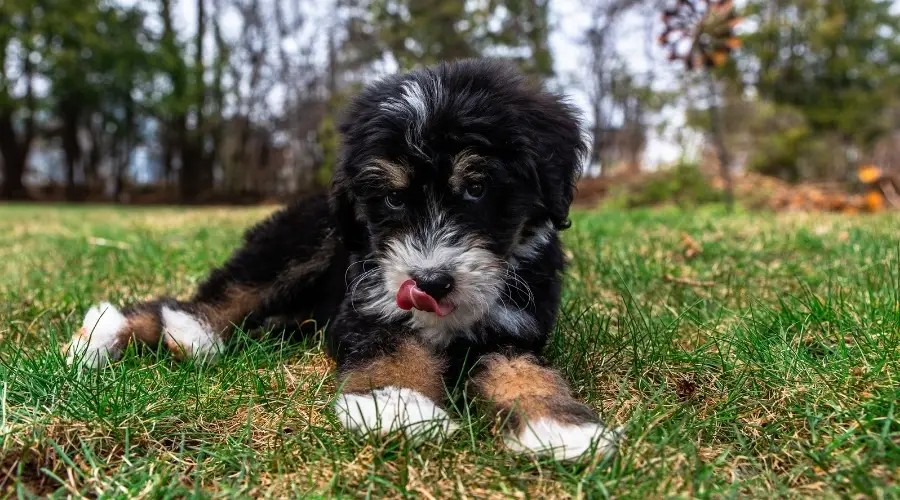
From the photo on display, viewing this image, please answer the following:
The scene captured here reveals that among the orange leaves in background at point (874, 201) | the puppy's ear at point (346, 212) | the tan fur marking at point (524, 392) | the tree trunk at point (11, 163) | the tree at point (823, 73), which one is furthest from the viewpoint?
the tree trunk at point (11, 163)

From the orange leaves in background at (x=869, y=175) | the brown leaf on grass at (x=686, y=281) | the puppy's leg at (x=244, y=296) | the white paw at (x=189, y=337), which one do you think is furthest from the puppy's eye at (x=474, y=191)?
the orange leaves in background at (x=869, y=175)

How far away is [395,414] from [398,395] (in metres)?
0.09

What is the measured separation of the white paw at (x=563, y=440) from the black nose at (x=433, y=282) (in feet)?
1.69

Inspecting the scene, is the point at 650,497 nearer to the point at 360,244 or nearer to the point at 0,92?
the point at 360,244

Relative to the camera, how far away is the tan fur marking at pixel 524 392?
75.6 inches

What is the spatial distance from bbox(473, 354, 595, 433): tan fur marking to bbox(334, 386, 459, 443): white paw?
7.1 inches

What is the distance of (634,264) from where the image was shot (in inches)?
167

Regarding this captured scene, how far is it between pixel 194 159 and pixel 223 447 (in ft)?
87.3

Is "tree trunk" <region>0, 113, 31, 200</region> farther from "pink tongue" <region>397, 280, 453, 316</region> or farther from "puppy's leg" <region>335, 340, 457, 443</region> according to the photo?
"pink tongue" <region>397, 280, 453, 316</region>

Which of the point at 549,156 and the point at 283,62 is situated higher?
the point at 283,62

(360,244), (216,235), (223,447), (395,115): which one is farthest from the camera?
(216,235)

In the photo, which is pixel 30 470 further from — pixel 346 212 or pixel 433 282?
pixel 346 212

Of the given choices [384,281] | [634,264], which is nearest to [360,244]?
[384,281]

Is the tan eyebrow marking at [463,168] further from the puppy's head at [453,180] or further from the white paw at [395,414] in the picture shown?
the white paw at [395,414]
